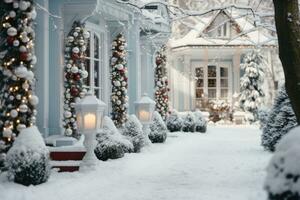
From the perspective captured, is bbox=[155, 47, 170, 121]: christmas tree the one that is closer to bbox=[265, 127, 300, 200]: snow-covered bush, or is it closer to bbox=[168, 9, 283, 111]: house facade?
bbox=[168, 9, 283, 111]: house facade

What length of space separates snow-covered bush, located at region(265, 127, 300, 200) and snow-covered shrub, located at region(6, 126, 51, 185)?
5049 mm

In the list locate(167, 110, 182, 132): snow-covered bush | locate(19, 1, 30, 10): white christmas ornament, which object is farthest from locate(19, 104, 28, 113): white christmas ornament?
locate(167, 110, 182, 132): snow-covered bush

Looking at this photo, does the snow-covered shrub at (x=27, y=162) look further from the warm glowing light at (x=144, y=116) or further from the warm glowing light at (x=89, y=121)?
the warm glowing light at (x=144, y=116)

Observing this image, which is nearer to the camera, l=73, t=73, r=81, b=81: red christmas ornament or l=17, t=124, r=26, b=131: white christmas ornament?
l=17, t=124, r=26, b=131: white christmas ornament

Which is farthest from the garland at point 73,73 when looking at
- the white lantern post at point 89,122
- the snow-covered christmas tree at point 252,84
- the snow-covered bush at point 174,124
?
the snow-covered christmas tree at point 252,84

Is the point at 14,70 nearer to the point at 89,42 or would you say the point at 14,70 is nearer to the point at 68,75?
the point at 68,75

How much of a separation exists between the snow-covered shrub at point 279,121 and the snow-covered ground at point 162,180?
1.39 feet

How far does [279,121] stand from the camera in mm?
11789

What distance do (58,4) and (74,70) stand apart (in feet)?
5.35

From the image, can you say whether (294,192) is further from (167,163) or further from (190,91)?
(190,91)

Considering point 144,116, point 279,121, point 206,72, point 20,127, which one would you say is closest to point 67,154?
point 20,127

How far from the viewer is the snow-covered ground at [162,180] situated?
7.18m

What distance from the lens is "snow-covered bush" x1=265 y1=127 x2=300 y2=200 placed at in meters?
3.33

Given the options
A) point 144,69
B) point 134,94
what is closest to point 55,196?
point 134,94
